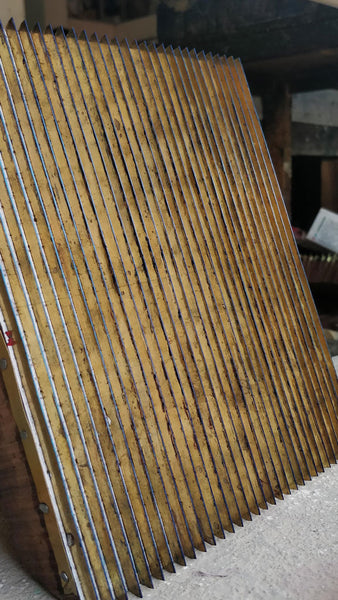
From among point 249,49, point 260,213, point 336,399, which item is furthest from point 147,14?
point 336,399

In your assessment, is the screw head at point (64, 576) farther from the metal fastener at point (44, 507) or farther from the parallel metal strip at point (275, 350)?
the parallel metal strip at point (275, 350)

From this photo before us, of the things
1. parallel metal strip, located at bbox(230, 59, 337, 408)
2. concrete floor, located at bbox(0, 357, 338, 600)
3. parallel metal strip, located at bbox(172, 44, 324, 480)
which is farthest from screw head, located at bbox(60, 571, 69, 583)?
parallel metal strip, located at bbox(230, 59, 337, 408)

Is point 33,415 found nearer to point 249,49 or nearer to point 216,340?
point 216,340

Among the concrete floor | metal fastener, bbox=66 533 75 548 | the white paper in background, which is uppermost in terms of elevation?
the white paper in background

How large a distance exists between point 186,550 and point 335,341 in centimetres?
283

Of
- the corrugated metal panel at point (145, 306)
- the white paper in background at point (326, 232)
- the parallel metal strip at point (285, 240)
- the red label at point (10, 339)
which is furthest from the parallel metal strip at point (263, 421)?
the white paper in background at point (326, 232)

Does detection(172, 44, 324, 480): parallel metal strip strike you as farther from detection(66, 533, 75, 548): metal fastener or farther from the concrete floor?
detection(66, 533, 75, 548): metal fastener

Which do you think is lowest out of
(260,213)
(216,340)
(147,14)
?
(216,340)

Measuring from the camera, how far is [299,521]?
6.53 ft

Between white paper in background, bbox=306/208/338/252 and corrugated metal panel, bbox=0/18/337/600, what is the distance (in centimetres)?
337

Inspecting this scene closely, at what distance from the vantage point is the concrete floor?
1.63m

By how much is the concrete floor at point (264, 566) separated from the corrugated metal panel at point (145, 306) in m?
0.06

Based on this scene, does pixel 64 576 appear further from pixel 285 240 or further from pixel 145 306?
pixel 285 240

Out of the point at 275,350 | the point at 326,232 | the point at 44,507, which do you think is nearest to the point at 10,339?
the point at 44,507
